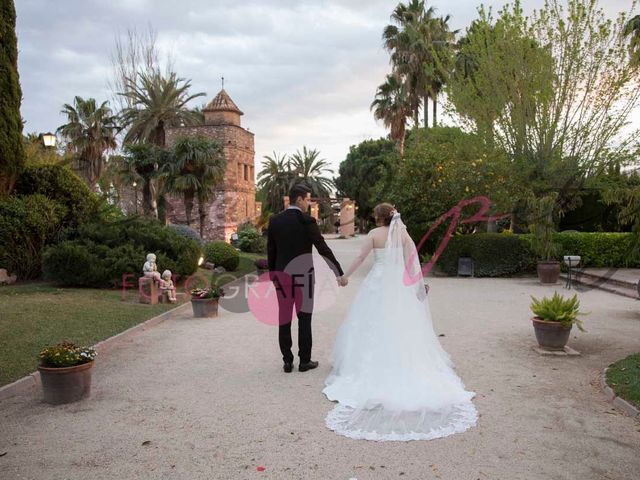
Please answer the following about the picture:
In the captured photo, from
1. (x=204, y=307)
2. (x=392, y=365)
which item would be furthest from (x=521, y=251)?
(x=392, y=365)

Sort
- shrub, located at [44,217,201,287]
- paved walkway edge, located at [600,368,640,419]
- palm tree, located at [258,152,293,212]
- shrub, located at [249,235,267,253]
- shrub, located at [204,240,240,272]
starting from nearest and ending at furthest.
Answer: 1. paved walkway edge, located at [600,368,640,419]
2. shrub, located at [44,217,201,287]
3. shrub, located at [204,240,240,272]
4. shrub, located at [249,235,267,253]
5. palm tree, located at [258,152,293,212]

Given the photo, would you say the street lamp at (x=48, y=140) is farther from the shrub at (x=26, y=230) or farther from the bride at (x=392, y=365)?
the bride at (x=392, y=365)

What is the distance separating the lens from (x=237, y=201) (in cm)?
4025

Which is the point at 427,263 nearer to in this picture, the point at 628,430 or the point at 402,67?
the point at 628,430

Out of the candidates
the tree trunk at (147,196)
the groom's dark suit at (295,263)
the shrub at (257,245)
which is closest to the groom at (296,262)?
the groom's dark suit at (295,263)

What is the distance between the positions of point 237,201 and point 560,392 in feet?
119

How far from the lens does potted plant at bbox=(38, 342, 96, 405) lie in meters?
5.07

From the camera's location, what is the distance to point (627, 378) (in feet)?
18.0

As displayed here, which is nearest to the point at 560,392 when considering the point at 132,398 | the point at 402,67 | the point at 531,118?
the point at 132,398

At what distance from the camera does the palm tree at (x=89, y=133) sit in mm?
36969

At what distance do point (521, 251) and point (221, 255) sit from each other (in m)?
10.1

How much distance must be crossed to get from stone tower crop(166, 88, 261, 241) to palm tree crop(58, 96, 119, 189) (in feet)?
13.7

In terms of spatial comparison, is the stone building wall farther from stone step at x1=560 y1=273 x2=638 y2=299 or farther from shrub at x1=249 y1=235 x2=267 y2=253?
stone step at x1=560 y1=273 x2=638 y2=299

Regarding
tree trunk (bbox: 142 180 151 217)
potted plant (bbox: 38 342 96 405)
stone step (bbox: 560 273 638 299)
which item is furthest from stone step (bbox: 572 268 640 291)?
tree trunk (bbox: 142 180 151 217)
